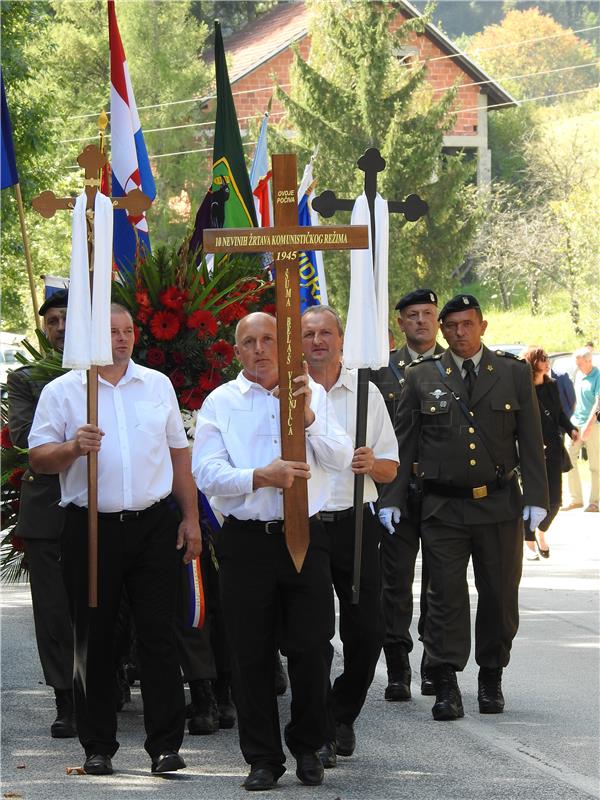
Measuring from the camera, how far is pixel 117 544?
6832mm

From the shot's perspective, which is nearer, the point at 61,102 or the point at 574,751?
the point at 574,751

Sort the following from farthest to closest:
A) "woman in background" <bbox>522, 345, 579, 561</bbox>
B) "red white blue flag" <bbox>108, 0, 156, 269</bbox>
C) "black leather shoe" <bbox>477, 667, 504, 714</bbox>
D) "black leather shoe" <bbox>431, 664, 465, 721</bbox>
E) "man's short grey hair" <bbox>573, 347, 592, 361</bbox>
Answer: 1. "man's short grey hair" <bbox>573, 347, 592, 361</bbox>
2. "woman in background" <bbox>522, 345, 579, 561</bbox>
3. "red white blue flag" <bbox>108, 0, 156, 269</bbox>
4. "black leather shoe" <bbox>477, 667, 504, 714</bbox>
5. "black leather shoe" <bbox>431, 664, 465, 721</bbox>

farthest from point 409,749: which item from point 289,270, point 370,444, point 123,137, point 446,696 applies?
point 123,137

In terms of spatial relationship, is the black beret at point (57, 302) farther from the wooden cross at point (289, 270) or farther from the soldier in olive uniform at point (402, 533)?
the wooden cross at point (289, 270)

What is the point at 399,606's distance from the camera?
9.02 meters

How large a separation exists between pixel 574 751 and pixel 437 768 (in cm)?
75

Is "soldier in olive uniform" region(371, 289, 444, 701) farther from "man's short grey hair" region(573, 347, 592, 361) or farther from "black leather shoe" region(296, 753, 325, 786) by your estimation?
"man's short grey hair" region(573, 347, 592, 361)

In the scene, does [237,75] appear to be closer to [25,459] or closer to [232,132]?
[232,132]

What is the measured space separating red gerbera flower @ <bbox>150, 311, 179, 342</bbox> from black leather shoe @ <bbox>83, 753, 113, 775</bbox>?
244 cm

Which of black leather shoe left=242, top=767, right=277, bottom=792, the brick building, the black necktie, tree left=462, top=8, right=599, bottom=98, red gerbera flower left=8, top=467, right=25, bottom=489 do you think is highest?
tree left=462, top=8, right=599, bottom=98

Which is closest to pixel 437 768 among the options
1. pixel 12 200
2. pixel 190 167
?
pixel 12 200

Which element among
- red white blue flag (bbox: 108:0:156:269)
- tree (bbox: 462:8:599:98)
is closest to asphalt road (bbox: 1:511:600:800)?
red white blue flag (bbox: 108:0:156:269)

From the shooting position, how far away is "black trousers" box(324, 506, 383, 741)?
7.23m

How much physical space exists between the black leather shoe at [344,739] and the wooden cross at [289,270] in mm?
1127
